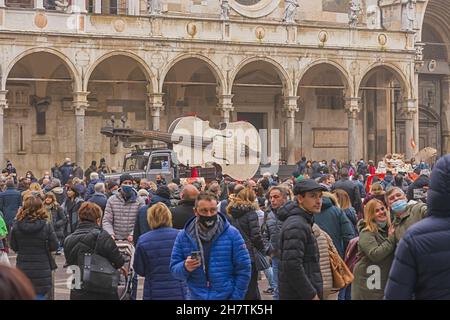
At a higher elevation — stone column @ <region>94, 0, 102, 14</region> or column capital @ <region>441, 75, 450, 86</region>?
stone column @ <region>94, 0, 102, 14</region>

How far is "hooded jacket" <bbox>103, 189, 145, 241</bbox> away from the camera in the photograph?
11602 millimetres

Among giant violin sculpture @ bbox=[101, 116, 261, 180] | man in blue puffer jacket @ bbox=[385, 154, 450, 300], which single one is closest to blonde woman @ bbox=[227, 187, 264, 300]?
man in blue puffer jacket @ bbox=[385, 154, 450, 300]

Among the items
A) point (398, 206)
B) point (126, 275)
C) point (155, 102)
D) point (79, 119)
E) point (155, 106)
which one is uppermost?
point (155, 102)

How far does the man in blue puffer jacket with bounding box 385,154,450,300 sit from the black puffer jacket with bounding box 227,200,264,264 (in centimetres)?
452

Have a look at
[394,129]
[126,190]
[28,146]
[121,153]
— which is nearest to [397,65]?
[394,129]

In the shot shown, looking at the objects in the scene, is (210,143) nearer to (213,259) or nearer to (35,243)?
(35,243)

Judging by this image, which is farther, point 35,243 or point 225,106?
point 225,106

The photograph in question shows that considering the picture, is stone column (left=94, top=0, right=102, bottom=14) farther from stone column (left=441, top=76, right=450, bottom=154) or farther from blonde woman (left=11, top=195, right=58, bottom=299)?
blonde woman (left=11, top=195, right=58, bottom=299)

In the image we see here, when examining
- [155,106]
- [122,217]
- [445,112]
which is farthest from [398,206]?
[445,112]

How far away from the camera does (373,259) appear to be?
7.48 meters

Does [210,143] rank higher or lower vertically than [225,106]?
lower

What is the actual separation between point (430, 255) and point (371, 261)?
9.07ft

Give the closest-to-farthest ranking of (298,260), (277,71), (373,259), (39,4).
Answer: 1. (298,260)
2. (373,259)
3. (39,4)
4. (277,71)
